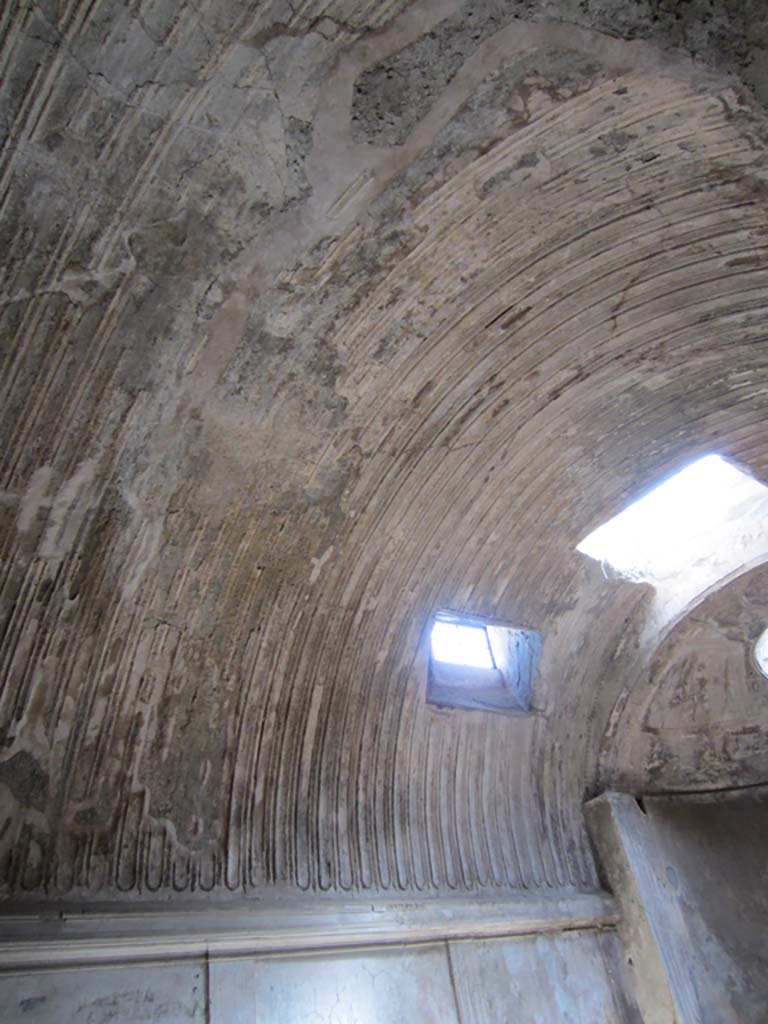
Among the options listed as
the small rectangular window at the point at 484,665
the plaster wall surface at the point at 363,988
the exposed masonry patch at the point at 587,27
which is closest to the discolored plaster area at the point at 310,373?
the exposed masonry patch at the point at 587,27

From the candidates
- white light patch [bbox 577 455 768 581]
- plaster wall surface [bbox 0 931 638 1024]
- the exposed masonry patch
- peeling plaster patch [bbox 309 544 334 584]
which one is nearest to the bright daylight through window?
white light patch [bbox 577 455 768 581]

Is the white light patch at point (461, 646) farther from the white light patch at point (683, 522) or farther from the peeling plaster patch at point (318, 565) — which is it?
the peeling plaster patch at point (318, 565)

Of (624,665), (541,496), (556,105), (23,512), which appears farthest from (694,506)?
(23,512)

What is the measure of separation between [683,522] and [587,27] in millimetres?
4826

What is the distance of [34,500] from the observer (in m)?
3.45

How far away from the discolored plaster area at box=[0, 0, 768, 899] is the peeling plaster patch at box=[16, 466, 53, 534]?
0.07 ft

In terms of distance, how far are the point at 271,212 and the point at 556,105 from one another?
4.72 feet

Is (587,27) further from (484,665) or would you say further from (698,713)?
(698,713)

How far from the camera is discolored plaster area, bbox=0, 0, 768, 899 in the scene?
301cm

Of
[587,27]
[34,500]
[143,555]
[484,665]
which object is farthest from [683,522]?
Result: [34,500]

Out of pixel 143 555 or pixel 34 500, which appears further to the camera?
pixel 143 555

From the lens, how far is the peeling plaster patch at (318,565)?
15.1 feet

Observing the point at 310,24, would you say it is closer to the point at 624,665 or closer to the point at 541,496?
the point at 541,496

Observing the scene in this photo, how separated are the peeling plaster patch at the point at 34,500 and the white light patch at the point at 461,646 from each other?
12.3ft
